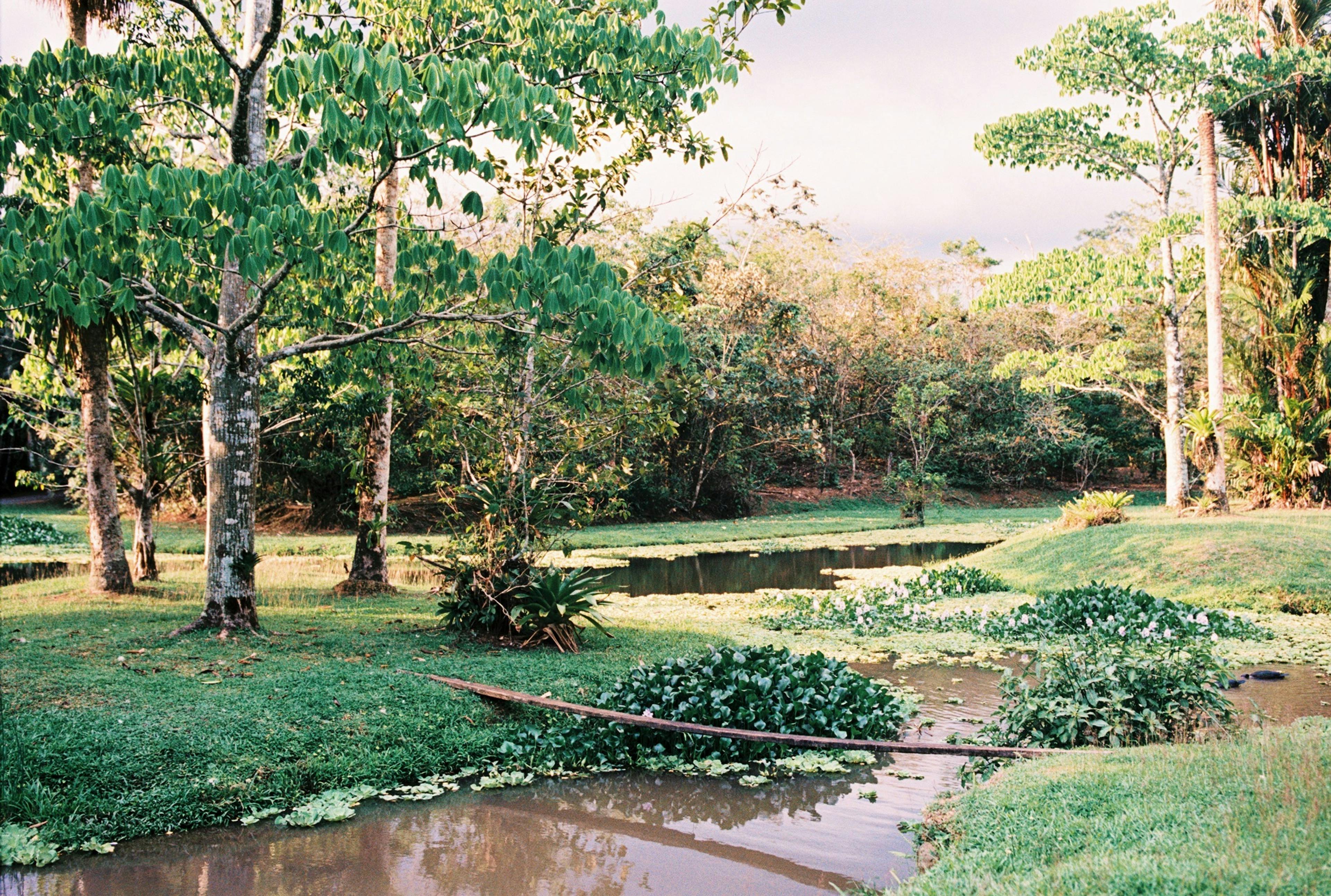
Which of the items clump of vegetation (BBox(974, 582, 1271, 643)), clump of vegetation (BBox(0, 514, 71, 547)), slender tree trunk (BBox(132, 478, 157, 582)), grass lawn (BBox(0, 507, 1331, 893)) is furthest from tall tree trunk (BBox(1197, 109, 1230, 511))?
clump of vegetation (BBox(0, 514, 71, 547))

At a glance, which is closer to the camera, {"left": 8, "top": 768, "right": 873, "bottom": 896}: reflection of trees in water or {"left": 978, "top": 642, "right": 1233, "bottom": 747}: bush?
{"left": 8, "top": 768, "right": 873, "bottom": 896}: reflection of trees in water

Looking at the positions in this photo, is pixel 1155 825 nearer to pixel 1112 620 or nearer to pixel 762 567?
pixel 1112 620

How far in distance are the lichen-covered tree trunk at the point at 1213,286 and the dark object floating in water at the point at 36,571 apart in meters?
18.6

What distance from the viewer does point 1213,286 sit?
16469mm

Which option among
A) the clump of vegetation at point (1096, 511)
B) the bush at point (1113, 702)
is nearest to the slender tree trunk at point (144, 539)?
the bush at point (1113, 702)

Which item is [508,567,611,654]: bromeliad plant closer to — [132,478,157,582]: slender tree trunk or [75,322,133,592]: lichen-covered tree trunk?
[75,322,133,592]: lichen-covered tree trunk

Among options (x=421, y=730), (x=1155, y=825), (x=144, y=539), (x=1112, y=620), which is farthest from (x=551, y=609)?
(x=144, y=539)

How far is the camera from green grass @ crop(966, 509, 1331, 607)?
38.5 feet

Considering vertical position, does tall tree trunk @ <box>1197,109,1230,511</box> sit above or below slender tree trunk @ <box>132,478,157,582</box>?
above

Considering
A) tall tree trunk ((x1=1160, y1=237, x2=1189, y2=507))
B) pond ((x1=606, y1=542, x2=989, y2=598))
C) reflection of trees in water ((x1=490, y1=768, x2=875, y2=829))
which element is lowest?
reflection of trees in water ((x1=490, y1=768, x2=875, y2=829))

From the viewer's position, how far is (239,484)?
26.0 feet

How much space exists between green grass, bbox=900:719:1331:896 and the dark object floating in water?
13584 mm

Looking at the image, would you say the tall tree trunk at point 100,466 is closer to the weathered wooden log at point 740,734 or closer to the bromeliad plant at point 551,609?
the bromeliad plant at point 551,609

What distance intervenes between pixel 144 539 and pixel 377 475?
3068 mm
